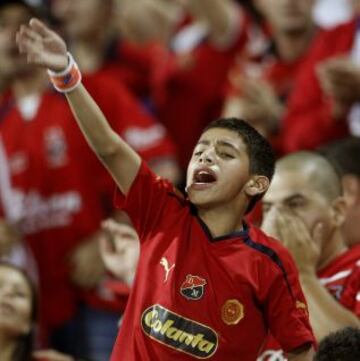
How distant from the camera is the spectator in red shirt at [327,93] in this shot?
4.73m

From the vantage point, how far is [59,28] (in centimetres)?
562

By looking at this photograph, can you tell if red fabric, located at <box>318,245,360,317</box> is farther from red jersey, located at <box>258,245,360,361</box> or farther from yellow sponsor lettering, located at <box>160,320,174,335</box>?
yellow sponsor lettering, located at <box>160,320,174,335</box>

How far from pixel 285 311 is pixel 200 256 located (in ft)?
0.87

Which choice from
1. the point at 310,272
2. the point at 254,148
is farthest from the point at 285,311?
the point at 310,272

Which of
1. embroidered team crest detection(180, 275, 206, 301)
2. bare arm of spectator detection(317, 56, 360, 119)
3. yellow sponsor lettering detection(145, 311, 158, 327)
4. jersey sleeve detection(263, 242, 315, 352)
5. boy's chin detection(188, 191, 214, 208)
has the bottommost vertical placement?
jersey sleeve detection(263, 242, 315, 352)

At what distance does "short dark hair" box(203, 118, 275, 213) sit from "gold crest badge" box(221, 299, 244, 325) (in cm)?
30

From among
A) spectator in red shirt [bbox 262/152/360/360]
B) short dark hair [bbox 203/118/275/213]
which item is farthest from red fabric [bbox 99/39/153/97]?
short dark hair [bbox 203/118/275/213]

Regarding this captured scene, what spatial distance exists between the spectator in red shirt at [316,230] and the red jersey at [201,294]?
1.46ft

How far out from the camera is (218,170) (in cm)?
301

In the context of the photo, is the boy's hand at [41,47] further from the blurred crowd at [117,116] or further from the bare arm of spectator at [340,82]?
the bare arm of spectator at [340,82]

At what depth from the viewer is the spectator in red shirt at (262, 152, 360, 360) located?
11.4 ft

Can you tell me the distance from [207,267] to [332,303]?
0.61 m

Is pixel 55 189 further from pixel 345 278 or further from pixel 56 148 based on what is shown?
pixel 345 278

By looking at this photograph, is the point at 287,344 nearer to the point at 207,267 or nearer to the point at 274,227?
the point at 207,267
